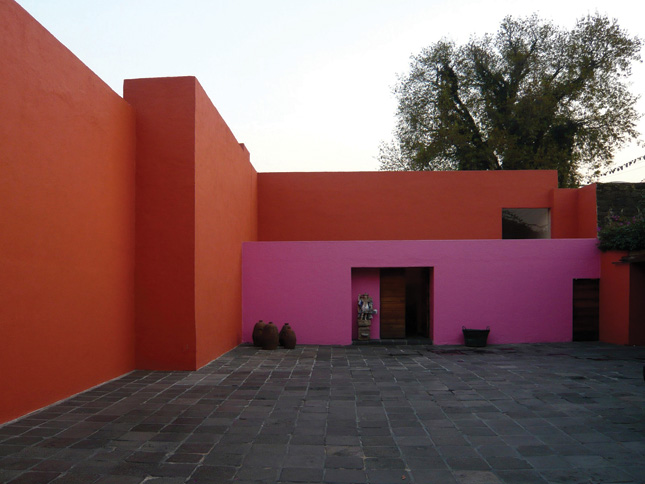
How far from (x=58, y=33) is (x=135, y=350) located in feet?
14.4

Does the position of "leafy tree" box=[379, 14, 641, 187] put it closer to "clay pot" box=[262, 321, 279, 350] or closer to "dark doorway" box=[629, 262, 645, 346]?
"dark doorway" box=[629, 262, 645, 346]

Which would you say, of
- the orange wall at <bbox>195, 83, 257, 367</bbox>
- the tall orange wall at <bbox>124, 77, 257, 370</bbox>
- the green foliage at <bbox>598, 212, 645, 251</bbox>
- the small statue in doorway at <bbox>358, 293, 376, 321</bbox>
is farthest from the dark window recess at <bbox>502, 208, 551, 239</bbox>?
the tall orange wall at <bbox>124, 77, 257, 370</bbox>

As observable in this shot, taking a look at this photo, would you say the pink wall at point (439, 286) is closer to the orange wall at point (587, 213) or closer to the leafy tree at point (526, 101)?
the orange wall at point (587, 213)

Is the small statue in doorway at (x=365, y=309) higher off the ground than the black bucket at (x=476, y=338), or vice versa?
the small statue in doorway at (x=365, y=309)

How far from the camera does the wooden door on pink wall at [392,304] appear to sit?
10.7 metres

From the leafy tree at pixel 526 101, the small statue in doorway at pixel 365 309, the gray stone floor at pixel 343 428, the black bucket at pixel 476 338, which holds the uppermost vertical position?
the leafy tree at pixel 526 101

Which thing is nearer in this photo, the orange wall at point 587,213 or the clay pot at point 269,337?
the clay pot at point 269,337

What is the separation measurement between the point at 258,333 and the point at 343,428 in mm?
5473

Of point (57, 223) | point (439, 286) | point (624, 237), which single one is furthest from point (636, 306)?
point (57, 223)

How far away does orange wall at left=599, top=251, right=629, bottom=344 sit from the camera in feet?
32.3

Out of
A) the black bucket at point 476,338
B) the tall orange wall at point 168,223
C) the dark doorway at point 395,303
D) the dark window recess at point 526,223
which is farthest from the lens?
the dark window recess at point 526,223

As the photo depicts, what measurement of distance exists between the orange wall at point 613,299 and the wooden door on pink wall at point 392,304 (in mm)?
4369

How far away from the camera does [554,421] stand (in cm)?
461

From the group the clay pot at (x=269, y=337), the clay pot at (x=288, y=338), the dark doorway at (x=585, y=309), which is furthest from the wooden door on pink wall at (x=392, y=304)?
the dark doorway at (x=585, y=309)
